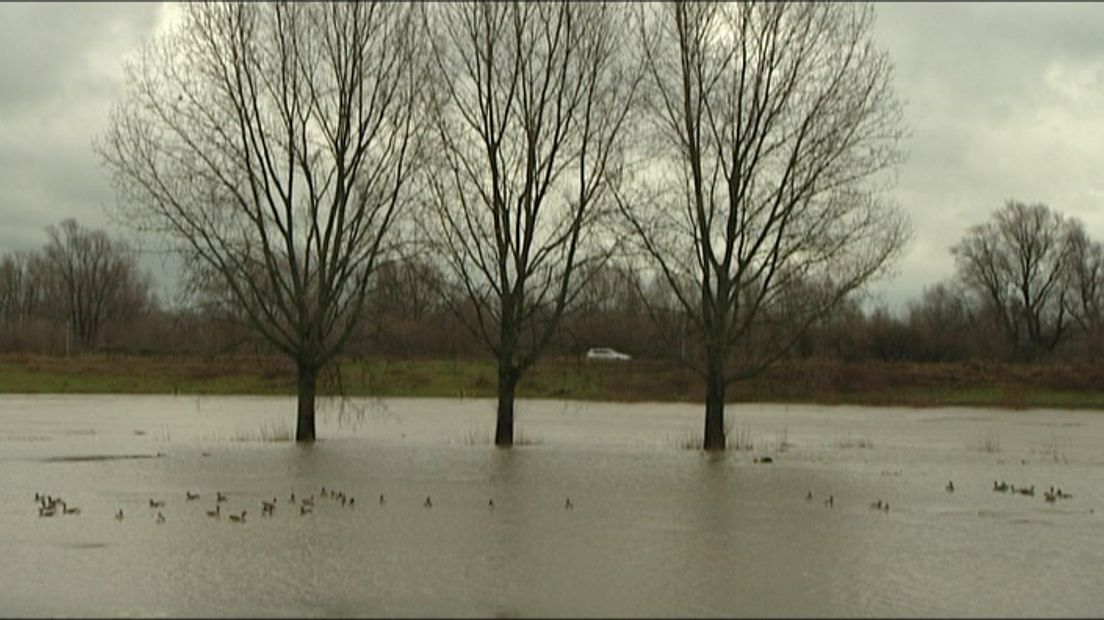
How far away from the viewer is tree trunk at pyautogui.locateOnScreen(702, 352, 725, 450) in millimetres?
24828

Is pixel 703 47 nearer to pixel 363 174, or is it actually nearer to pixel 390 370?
pixel 363 174

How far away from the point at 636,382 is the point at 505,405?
1205 inches

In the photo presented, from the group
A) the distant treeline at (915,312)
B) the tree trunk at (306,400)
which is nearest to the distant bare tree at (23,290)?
the distant treeline at (915,312)

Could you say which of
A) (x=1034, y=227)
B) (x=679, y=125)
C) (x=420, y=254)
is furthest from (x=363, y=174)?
(x=1034, y=227)

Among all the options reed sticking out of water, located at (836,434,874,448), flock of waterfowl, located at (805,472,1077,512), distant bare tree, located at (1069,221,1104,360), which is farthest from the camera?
distant bare tree, located at (1069,221,1104,360)

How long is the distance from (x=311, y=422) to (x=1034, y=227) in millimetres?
81243

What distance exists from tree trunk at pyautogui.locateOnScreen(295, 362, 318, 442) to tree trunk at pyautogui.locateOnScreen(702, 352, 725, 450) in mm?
7926

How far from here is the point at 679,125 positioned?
81.8 ft

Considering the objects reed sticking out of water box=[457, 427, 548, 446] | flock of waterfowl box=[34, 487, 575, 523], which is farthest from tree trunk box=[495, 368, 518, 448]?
flock of waterfowl box=[34, 487, 575, 523]

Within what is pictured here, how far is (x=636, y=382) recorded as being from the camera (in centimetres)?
5644

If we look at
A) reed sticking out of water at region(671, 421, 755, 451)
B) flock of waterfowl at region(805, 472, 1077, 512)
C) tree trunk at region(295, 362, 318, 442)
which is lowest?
flock of waterfowl at region(805, 472, 1077, 512)

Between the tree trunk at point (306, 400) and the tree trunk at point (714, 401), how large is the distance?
7.93m

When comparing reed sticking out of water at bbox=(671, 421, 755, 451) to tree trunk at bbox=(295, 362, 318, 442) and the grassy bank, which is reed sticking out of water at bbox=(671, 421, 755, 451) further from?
the grassy bank

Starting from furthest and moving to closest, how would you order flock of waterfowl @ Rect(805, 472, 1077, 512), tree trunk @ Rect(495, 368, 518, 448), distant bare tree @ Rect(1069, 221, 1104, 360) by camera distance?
1. distant bare tree @ Rect(1069, 221, 1104, 360)
2. tree trunk @ Rect(495, 368, 518, 448)
3. flock of waterfowl @ Rect(805, 472, 1077, 512)
